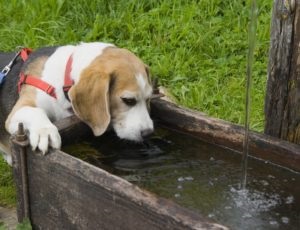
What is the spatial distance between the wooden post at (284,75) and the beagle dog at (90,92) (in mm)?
701

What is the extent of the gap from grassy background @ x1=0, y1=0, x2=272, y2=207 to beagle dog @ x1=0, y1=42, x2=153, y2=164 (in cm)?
148

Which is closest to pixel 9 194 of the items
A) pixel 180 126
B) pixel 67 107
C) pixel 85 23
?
pixel 67 107

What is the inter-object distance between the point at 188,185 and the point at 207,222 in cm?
88

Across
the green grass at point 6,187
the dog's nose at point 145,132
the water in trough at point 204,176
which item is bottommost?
the green grass at point 6,187

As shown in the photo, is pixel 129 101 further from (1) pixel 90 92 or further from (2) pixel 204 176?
(2) pixel 204 176

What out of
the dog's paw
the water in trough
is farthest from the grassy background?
the dog's paw

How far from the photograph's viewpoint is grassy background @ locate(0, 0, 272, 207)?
547cm

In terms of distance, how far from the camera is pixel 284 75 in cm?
351

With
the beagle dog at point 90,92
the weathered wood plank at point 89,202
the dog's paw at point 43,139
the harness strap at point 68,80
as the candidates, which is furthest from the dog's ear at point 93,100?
the weathered wood plank at point 89,202

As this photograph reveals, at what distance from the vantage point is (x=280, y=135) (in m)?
3.68

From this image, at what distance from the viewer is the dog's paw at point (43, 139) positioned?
129 inches

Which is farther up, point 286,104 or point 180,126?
point 286,104

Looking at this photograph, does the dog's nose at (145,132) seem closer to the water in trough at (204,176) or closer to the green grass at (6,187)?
the water in trough at (204,176)

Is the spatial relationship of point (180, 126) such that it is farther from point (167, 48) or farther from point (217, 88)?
point (167, 48)
